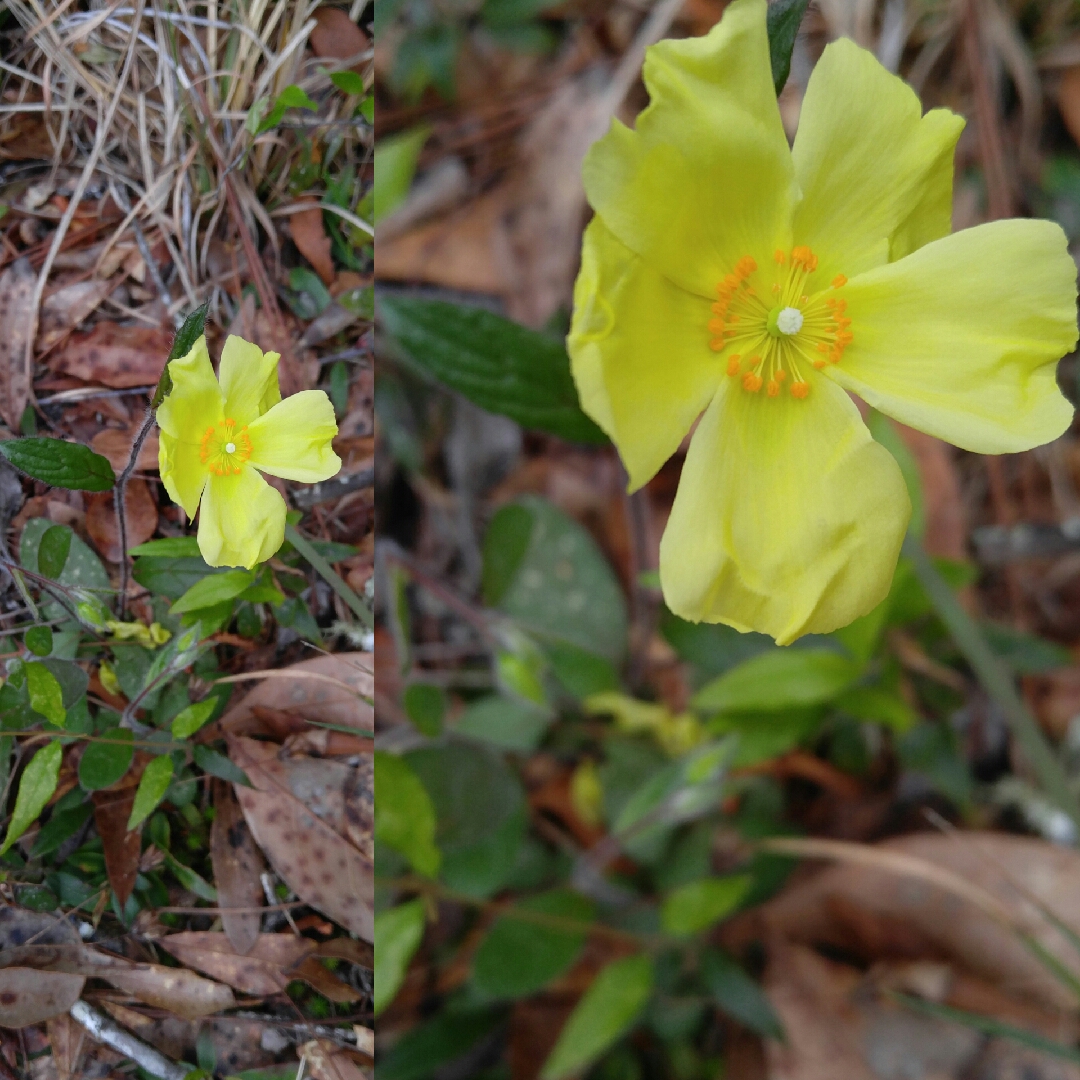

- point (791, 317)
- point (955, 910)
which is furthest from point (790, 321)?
point (955, 910)

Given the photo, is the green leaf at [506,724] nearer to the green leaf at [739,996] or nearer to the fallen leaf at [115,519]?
the green leaf at [739,996]

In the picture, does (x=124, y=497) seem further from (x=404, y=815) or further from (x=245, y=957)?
(x=404, y=815)

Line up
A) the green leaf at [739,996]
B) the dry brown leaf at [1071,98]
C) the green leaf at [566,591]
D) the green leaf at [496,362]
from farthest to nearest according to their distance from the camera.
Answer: the dry brown leaf at [1071,98], the green leaf at [566,591], the green leaf at [739,996], the green leaf at [496,362]

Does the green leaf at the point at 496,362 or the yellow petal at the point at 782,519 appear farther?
the green leaf at the point at 496,362

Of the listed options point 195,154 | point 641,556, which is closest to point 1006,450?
point 195,154

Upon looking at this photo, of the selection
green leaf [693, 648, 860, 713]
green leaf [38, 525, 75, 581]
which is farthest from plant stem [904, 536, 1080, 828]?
green leaf [38, 525, 75, 581]

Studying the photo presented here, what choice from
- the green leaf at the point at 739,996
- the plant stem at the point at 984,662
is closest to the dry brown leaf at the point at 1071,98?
the plant stem at the point at 984,662

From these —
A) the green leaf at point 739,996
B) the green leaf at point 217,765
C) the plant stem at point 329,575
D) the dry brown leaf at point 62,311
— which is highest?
the dry brown leaf at point 62,311
